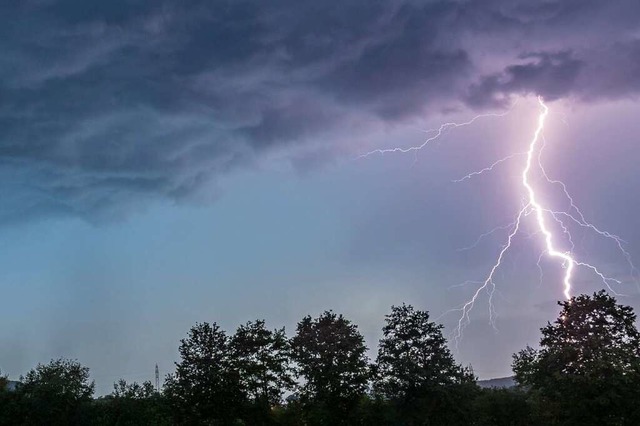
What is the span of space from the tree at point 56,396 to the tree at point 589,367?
35.8m

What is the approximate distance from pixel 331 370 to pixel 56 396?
23.0 m

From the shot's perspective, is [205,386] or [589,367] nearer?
[589,367]

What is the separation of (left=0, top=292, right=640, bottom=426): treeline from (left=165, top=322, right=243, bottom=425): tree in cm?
8

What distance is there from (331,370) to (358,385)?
7.85 ft

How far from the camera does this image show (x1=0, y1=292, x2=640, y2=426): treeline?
37.3 meters

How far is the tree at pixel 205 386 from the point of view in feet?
156

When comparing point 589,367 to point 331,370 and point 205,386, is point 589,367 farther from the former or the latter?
point 205,386

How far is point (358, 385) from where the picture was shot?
4716 centimetres

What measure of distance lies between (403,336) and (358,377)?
4.76 metres

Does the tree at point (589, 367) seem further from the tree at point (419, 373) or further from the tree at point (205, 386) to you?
the tree at point (205, 386)

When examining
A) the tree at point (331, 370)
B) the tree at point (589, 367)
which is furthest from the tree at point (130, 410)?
the tree at point (589, 367)

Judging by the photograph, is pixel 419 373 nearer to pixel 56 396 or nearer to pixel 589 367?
pixel 589 367

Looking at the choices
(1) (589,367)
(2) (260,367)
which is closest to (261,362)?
(2) (260,367)

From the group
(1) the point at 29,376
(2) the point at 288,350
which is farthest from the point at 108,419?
(2) the point at 288,350
